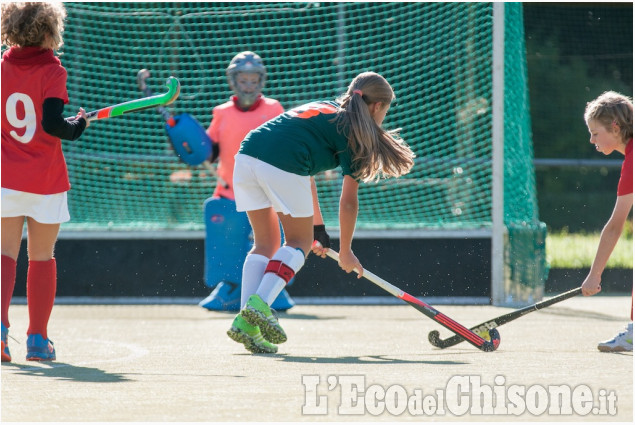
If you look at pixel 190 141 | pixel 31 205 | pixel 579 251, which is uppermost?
pixel 190 141

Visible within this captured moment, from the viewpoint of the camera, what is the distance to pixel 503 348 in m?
4.36

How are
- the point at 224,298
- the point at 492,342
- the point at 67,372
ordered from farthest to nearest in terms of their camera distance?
the point at 224,298
the point at 492,342
the point at 67,372

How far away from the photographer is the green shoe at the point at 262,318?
13.1 ft

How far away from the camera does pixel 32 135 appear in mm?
3986

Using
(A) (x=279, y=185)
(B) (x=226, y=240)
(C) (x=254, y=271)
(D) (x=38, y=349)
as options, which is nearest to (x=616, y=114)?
(A) (x=279, y=185)

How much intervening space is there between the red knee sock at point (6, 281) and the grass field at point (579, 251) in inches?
190

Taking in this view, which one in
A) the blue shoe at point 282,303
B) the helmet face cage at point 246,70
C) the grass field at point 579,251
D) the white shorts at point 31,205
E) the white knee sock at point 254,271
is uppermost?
the helmet face cage at point 246,70

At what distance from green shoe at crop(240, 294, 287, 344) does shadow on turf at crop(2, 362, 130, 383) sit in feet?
1.94

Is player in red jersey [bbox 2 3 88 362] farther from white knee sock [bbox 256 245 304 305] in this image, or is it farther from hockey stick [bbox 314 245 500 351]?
hockey stick [bbox 314 245 500 351]

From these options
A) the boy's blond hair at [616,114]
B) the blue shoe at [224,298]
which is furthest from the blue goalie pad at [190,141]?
the boy's blond hair at [616,114]

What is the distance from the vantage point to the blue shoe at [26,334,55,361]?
4.02 meters

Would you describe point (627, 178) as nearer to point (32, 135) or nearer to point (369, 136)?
point (369, 136)

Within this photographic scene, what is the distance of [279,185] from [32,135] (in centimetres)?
93

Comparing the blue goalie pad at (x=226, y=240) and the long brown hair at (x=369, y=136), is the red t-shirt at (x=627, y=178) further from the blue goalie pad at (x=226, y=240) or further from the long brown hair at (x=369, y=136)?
the blue goalie pad at (x=226, y=240)
